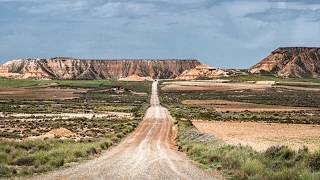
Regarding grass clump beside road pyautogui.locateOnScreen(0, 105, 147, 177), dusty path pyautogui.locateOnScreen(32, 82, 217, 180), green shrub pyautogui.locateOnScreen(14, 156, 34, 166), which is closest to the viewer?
dusty path pyautogui.locateOnScreen(32, 82, 217, 180)

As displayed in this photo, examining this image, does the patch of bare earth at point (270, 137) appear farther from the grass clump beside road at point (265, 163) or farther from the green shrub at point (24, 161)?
the green shrub at point (24, 161)

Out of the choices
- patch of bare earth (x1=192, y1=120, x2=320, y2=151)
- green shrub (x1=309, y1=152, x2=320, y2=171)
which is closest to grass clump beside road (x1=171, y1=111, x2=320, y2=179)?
green shrub (x1=309, y1=152, x2=320, y2=171)

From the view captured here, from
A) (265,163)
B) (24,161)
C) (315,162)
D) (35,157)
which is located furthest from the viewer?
(35,157)

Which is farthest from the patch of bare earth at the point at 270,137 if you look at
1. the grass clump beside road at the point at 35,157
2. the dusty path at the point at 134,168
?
the grass clump beside road at the point at 35,157

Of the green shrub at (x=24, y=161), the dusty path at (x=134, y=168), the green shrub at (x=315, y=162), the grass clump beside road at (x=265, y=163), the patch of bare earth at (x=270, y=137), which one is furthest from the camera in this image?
the patch of bare earth at (x=270, y=137)

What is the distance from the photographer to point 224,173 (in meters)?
25.3

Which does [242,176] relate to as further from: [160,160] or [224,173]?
[160,160]

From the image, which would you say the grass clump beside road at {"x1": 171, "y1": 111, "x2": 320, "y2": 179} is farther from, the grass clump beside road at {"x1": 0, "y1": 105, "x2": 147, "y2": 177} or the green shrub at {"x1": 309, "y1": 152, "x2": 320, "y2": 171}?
the grass clump beside road at {"x1": 0, "y1": 105, "x2": 147, "y2": 177}

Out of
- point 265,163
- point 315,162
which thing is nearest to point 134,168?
point 265,163

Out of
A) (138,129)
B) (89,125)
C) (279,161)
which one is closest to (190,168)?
(279,161)

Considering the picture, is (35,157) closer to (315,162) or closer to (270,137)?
(315,162)

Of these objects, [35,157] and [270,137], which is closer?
[35,157]

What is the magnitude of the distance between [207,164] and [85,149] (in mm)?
8936

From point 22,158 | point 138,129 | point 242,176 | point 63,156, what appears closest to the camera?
point 242,176
